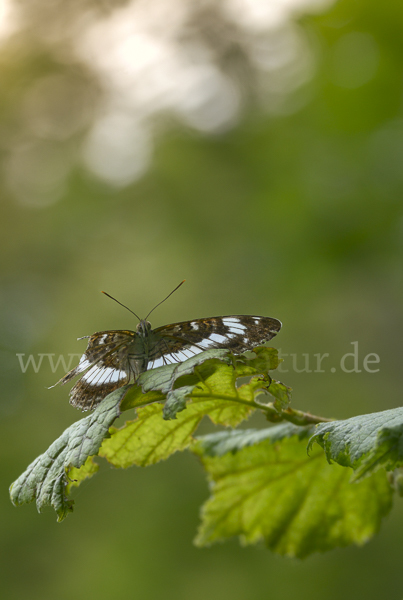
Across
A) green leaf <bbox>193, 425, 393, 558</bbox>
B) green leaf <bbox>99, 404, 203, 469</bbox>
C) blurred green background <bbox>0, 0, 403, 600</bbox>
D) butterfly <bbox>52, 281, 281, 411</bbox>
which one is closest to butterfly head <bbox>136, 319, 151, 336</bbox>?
butterfly <bbox>52, 281, 281, 411</bbox>

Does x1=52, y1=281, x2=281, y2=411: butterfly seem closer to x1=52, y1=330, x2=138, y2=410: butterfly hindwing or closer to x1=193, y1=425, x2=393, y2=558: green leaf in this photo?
x1=52, y1=330, x2=138, y2=410: butterfly hindwing

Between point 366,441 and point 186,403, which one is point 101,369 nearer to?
point 186,403

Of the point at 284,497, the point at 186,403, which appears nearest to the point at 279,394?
the point at 186,403

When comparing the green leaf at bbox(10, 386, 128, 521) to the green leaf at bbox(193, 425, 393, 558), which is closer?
the green leaf at bbox(10, 386, 128, 521)

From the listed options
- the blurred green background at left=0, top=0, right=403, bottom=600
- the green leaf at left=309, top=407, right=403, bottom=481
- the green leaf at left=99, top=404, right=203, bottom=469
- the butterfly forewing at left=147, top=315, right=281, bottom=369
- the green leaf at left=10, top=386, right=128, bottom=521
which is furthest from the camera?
the blurred green background at left=0, top=0, right=403, bottom=600

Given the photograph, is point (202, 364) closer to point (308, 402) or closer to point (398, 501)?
point (398, 501)

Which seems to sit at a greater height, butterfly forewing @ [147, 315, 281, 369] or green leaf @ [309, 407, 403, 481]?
butterfly forewing @ [147, 315, 281, 369]

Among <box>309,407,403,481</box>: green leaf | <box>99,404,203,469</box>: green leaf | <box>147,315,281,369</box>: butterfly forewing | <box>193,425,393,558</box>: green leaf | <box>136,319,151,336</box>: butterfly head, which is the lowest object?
<box>193,425,393,558</box>: green leaf

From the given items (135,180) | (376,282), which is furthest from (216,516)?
(135,180)
